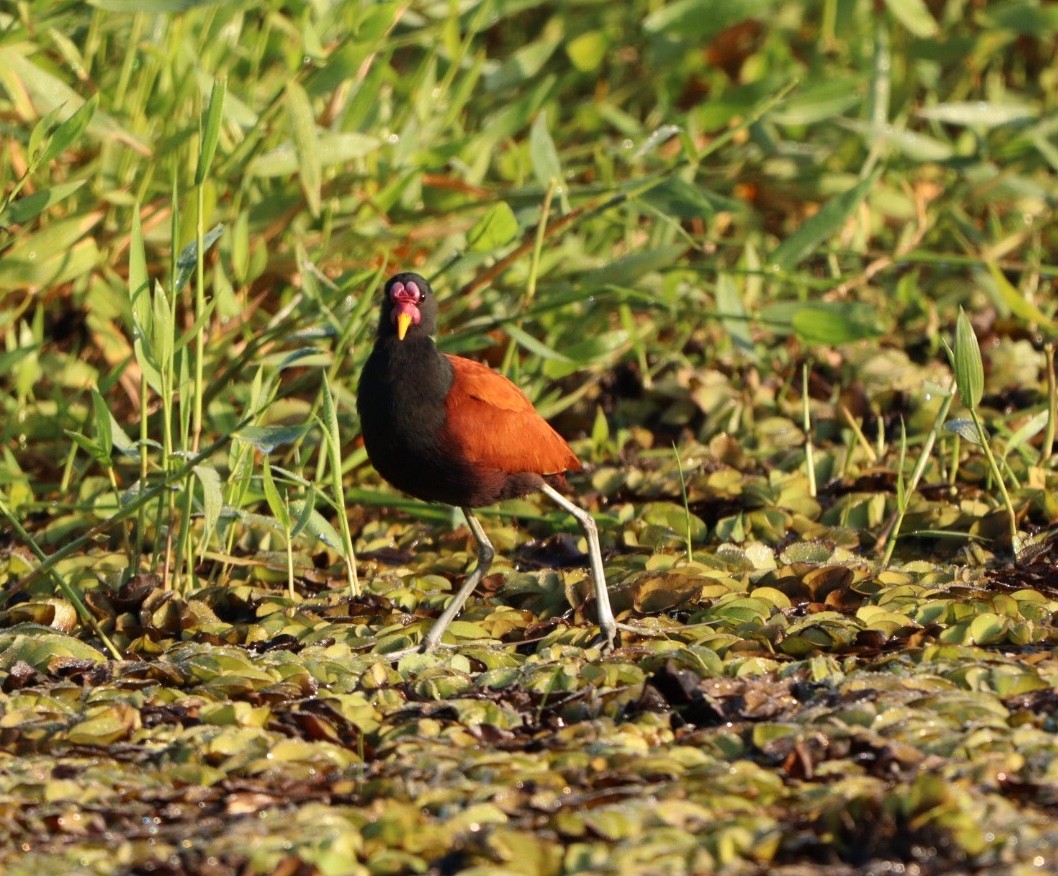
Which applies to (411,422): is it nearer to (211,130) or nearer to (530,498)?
(211,130)

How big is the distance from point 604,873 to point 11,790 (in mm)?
1156

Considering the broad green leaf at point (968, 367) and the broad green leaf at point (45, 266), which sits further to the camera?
the broad green leaf at point (45, 266)

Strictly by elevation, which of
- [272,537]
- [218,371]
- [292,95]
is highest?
[292,95]

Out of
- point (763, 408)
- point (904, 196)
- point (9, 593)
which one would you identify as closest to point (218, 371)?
point (9, 593)

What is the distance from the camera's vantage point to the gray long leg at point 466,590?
393 centimetres

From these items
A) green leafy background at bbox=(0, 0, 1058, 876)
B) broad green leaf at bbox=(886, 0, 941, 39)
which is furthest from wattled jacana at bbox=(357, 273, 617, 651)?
broad green leaf at bbox=(886, 0, 941, 39)

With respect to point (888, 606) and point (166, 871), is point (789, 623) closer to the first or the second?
point (888, 606)

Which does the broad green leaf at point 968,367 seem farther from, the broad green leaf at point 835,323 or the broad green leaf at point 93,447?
the broad green leaf at point 93,447

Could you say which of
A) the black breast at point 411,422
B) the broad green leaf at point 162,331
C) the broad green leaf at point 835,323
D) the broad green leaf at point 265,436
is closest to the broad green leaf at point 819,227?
the broad green leaf at point 835,323

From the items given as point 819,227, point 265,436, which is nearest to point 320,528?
point 265,436

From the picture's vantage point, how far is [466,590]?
13.5 feet

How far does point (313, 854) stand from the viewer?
8.91ft

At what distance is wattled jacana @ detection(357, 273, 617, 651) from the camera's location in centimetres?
396

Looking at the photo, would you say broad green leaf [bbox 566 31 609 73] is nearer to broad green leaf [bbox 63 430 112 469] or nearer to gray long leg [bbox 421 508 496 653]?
gray long leg [bbox 421 508 496 653]
